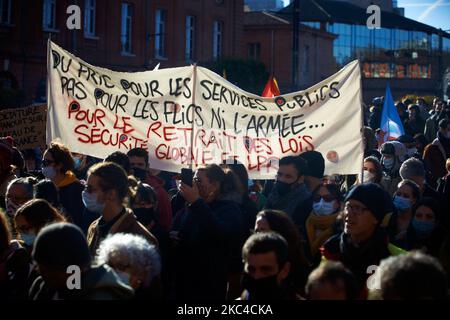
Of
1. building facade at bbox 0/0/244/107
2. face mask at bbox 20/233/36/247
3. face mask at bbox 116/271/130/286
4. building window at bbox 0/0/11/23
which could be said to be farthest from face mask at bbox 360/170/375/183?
building window at bbox 0/0/11/23

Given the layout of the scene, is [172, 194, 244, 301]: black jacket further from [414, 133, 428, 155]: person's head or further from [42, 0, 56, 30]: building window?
[42, 0, 56, 30]: building window

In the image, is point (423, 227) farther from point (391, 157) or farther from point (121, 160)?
point (391, 157)

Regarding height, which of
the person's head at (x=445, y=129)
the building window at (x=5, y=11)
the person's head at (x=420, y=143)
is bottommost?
the person's head at (x=420, y=143)

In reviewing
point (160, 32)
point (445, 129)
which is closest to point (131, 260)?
point (445, 129)

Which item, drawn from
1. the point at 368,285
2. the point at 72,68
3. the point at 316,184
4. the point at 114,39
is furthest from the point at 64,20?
the point at 368,285

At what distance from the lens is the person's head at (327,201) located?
240 inches

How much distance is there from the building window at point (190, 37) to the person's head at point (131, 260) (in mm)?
36367

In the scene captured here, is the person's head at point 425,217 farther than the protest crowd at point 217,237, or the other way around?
the person's head at point 425,217

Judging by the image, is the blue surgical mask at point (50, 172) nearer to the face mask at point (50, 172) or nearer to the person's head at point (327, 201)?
the face mask at point (50, 172)

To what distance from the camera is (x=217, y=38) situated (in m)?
42.8

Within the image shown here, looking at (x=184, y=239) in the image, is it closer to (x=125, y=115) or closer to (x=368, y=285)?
(x=368, y=285)

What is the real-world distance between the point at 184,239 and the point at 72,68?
307cm

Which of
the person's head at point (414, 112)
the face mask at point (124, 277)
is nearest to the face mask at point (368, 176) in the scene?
the face mask at point (124, 277)
